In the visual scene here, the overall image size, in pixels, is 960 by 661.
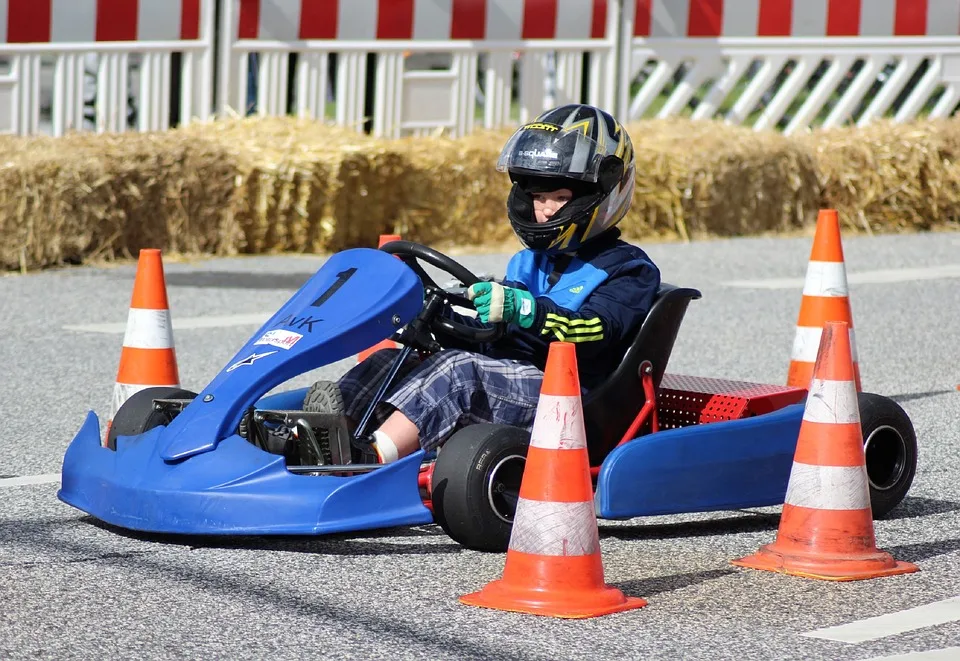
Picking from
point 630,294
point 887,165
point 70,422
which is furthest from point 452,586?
point 887,165

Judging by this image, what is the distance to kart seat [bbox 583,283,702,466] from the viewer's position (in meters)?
4.87

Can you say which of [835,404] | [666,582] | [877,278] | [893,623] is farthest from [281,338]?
[877,278]

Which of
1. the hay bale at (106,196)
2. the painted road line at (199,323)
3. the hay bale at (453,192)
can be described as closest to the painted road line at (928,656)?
the painted road line at (199,323)

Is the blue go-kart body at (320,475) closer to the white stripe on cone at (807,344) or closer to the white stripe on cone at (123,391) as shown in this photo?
the white stripe on cone at (123,391)

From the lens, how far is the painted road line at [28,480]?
527cm

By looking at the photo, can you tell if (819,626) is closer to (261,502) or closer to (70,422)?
(261,502)

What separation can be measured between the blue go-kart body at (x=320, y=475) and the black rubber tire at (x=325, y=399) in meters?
0.12

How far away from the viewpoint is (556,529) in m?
4.04

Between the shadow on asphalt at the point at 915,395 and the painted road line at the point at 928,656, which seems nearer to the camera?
the painted road line at the point at 928,656

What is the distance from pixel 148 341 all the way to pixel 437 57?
8876mm

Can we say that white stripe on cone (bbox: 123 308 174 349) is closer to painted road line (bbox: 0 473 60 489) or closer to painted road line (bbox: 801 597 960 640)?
painted road line (bbox: 0 473 60 489)

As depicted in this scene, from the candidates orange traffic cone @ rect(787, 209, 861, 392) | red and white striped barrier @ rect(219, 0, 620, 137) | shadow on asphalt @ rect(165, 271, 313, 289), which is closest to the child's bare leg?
orange traffic cone @ rect(787, 209, 861, 392)

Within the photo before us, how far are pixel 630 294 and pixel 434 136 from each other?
7.91 metres

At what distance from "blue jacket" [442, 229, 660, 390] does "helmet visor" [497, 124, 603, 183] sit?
0.25 meters
